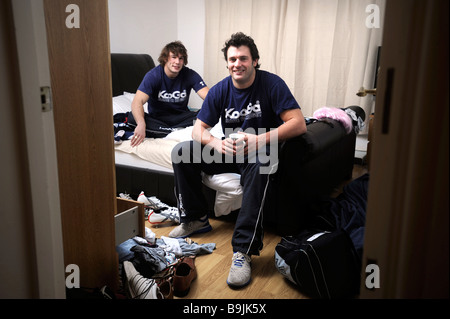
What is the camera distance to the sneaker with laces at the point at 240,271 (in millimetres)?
1723

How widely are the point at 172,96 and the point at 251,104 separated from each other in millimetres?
1003

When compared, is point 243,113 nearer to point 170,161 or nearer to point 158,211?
point 170,161

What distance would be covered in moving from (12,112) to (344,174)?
284 centimetres

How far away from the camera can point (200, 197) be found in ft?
7.50

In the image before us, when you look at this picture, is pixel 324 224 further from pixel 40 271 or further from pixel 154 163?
pixel 40 271

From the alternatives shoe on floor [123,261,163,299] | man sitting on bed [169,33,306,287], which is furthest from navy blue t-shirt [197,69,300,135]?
shoe on floor [123,261,163,299]

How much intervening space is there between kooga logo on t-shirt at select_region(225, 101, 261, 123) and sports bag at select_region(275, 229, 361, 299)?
0.81 m

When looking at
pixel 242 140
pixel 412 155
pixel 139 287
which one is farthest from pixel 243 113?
pixel 412 155

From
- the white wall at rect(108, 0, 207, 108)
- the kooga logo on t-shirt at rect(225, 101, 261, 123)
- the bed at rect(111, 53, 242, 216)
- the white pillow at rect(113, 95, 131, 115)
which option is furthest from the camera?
the white wall at rect(108, 0, 207, 108)

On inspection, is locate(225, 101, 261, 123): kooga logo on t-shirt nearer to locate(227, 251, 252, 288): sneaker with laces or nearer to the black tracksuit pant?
the black tracksuit pant

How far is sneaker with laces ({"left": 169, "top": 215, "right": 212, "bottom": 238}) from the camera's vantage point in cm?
224

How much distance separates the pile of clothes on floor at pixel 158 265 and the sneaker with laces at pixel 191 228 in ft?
0.31

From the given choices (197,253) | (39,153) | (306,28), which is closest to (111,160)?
(39,153)

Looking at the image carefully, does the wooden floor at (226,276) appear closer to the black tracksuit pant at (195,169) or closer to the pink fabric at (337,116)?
the black tracksuit pant at (195,169)
